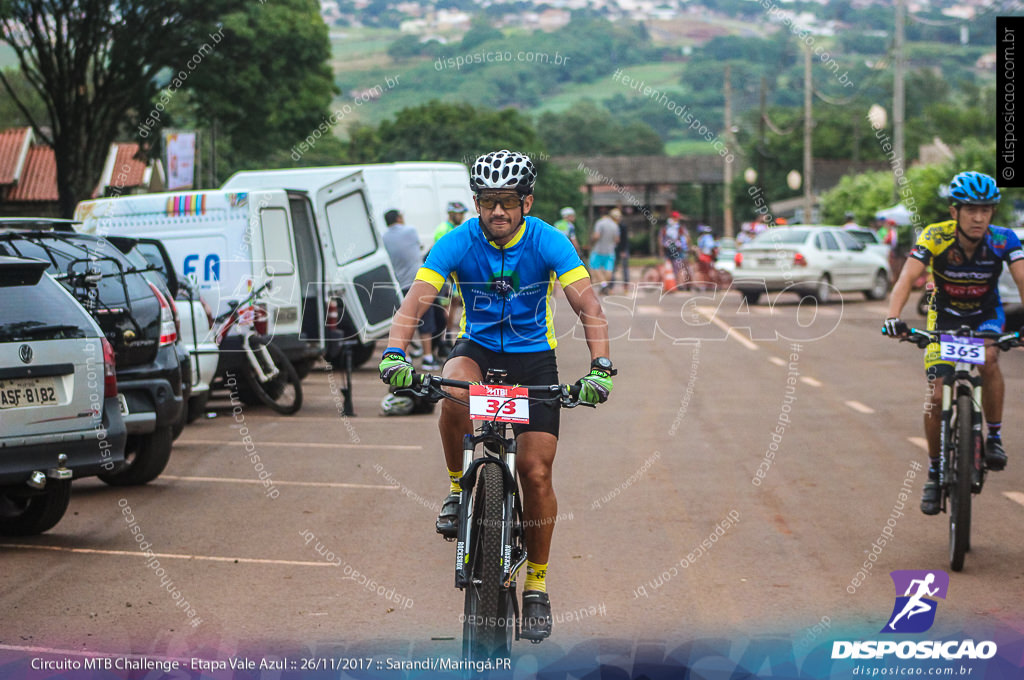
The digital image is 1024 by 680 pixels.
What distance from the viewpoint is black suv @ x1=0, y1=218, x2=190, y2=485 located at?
851 centimetres

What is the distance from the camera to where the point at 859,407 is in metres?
13.5

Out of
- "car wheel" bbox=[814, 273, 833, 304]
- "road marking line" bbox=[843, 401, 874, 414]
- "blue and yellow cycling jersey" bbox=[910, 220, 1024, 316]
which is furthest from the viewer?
"car wheel" bbox=[814, 273, 833, 304]

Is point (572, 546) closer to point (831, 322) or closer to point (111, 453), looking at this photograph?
point (111, 453)

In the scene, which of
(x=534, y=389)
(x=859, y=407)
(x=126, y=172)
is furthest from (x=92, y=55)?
(x=534, y=389)

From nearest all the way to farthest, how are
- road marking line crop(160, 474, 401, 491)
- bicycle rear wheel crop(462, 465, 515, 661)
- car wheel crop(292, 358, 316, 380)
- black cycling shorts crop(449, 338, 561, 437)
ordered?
1. bicycle rear wheel crop(462, 465, 515, 661)
2. black cycling shorts crop(449, 338, 561, 437)
3. road marking line crop(160, 474, 401, 491)
4. car wheel crop(292, 358, 316, 380)

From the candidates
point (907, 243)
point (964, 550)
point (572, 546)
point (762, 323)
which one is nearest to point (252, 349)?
point (572, 546)

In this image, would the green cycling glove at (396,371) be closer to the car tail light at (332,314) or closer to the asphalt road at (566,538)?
the asphalt road at (566,538)

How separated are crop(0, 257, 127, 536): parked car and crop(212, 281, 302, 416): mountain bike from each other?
5.19 metres

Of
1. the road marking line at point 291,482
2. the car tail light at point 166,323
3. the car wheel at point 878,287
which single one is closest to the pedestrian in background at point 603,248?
the car wheel at point 878,287

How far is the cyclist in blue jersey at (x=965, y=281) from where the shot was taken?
24.1ft

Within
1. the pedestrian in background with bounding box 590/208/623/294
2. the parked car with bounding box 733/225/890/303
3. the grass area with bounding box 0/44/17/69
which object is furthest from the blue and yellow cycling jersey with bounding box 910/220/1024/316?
the grass area with bounding box 0/44/17/69

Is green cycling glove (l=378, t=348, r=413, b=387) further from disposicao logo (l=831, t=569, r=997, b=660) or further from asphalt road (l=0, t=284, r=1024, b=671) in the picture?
disposicao logo (l=831, t=569, r=997, b=660)

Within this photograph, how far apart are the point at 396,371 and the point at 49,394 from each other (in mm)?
3017

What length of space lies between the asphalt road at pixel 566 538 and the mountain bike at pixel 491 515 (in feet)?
1.94
